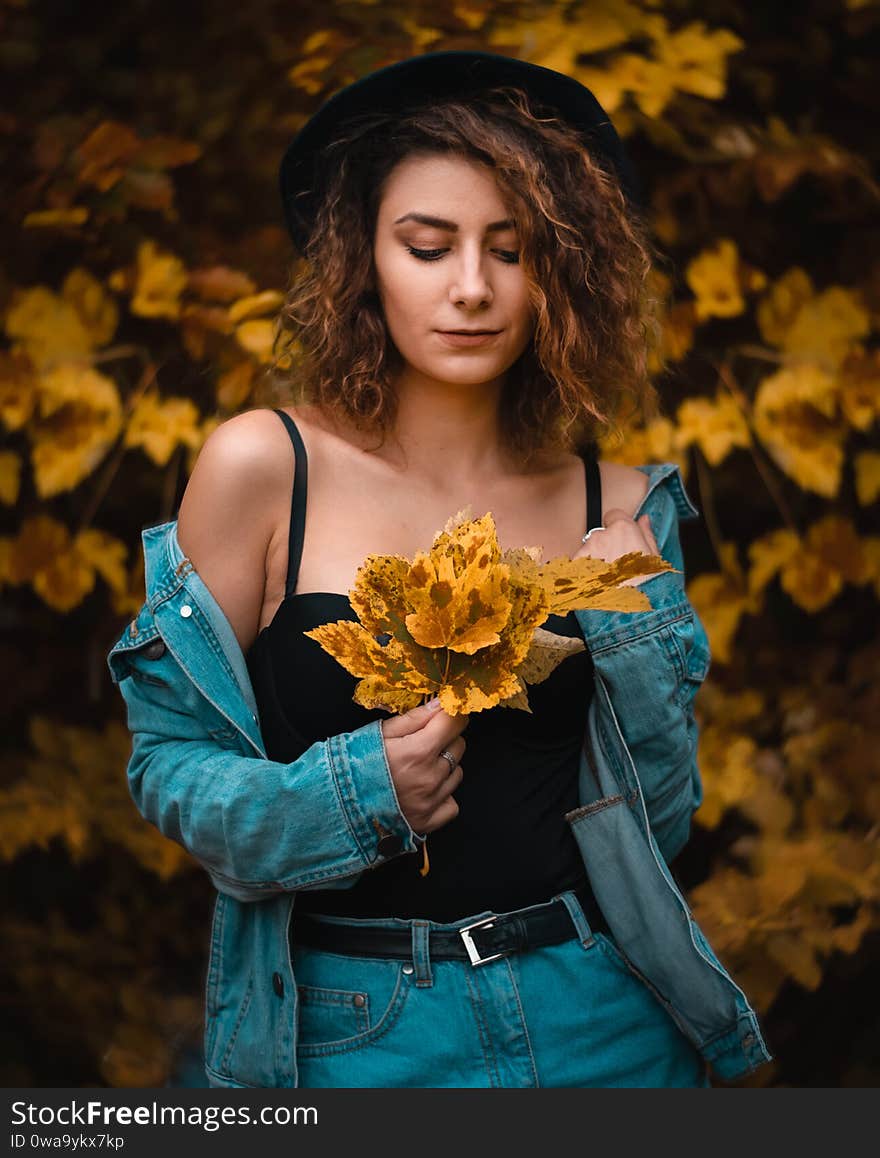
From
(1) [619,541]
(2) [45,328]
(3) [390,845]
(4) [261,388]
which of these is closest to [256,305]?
(4) [261,388]

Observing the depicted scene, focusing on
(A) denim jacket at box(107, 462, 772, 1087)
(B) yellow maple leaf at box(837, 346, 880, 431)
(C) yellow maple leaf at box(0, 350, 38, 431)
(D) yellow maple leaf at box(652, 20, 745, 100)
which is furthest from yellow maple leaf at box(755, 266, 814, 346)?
(C) yellow maple leaf at box(0, 350, 38, 431)

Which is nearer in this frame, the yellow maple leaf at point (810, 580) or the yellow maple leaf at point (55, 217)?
the yellow maple leaf at point (55, 217)

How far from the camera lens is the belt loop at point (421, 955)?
1468 millimetres

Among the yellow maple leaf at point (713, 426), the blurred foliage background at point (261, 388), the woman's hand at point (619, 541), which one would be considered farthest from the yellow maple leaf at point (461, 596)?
the yellow maple leaf at point (713, 426)

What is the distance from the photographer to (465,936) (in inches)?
58.5

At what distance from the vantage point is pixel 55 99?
2.39m

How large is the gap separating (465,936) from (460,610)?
431 millimetres

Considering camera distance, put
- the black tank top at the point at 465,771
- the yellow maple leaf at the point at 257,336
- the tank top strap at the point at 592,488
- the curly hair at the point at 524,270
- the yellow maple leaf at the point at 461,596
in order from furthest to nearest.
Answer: the yellow maple leaf at the point at 257,336, the tank top strap at the point at 592,488, the curly hair at the point at 524,270, the black tank top at the point at 465,771, the yellow maple leaf at the point at 461,596

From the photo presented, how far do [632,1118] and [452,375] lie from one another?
0.90 meters

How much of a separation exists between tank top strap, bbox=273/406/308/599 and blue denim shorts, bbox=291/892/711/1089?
0.41 metres

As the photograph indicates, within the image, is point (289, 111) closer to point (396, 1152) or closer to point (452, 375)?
point (452, 375)

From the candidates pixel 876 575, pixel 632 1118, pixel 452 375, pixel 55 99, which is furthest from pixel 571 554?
pixel 55 99

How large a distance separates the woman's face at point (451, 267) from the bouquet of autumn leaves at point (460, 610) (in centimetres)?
33

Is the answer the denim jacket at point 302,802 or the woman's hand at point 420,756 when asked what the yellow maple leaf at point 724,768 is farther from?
the woman's hand at point 420,756
